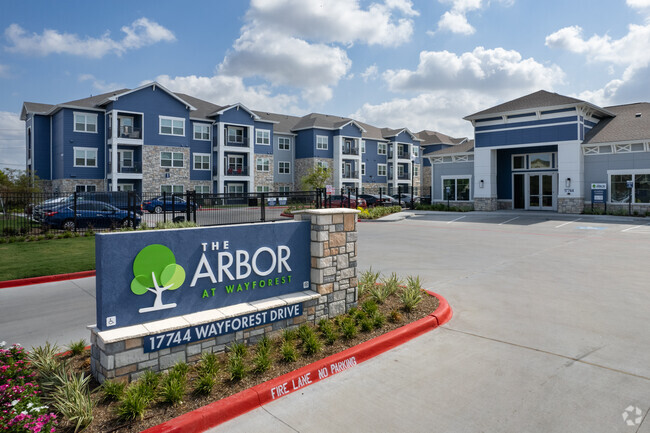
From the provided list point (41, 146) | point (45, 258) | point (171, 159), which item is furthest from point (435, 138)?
point (45, 258)

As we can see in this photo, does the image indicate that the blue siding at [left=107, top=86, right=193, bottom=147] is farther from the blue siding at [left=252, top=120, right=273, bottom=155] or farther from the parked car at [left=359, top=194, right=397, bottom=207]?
the parked car at [left=359, top=194, right=397, bottom=207]

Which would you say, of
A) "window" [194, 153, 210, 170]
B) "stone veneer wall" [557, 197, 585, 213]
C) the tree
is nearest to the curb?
"stone veneer wall" [557, 197, 585, 213]

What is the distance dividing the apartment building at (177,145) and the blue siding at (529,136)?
2428 cm

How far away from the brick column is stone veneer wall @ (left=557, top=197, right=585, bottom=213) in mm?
26125

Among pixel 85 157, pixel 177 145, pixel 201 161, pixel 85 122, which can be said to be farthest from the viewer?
pixel 201 161

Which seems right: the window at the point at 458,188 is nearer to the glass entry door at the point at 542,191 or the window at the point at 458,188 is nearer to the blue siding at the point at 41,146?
the glass entry door at the point at 542,191

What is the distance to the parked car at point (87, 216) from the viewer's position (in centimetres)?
1934

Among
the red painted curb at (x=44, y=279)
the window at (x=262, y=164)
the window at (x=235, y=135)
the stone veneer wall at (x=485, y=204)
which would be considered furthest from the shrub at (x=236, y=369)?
the window at (x=262, y=164)

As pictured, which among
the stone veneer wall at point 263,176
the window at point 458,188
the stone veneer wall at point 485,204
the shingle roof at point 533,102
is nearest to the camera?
the shingle roof at point 533,102

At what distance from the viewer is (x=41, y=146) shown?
41.0m

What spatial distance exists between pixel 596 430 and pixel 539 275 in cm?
719

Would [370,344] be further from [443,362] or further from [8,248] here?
[8,248]

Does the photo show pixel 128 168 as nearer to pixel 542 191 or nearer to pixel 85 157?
pixel 85 157

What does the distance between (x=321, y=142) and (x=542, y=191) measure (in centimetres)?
2820
